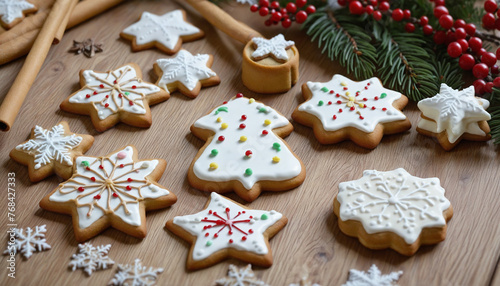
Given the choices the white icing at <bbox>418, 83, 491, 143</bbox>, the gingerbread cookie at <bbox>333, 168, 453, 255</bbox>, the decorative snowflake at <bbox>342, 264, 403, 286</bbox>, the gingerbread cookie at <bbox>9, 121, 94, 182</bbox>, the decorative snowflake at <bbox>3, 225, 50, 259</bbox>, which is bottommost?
the decorative snowflake at <bbox>3, 225, 50, 259</bbox>

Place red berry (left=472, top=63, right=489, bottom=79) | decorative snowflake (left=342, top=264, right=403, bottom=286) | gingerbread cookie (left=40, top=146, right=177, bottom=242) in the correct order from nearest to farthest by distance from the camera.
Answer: decorative snowflake (left=342, top=264, right=403, bottom=286)
gingerbread cookie (left=40, top=146, right=177, bottom=242)
red berry (left=472, top=63, right=489, bottom=79)

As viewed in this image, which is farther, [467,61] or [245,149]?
[467,61]

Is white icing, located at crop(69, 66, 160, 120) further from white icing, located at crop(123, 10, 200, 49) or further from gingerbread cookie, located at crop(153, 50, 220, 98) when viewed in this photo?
white icing, located at crop(123, 10, 200, 49)

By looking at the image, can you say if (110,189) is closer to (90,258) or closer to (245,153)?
(90,258)

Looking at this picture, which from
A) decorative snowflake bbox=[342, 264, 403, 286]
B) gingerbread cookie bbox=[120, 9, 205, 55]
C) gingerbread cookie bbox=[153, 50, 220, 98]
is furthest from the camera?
gingerbread cookie bbox=[120, 9, 205, 55]

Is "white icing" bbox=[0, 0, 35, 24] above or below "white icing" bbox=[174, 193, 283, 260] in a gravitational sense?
above

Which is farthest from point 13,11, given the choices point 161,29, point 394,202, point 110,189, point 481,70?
point 481,70

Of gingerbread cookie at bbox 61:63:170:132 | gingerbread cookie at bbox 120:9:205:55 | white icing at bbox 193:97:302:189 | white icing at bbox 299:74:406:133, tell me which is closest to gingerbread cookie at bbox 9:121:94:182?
gingerbread cookie at bbox 61:63:170:132

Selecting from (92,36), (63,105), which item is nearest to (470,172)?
(63,105)
